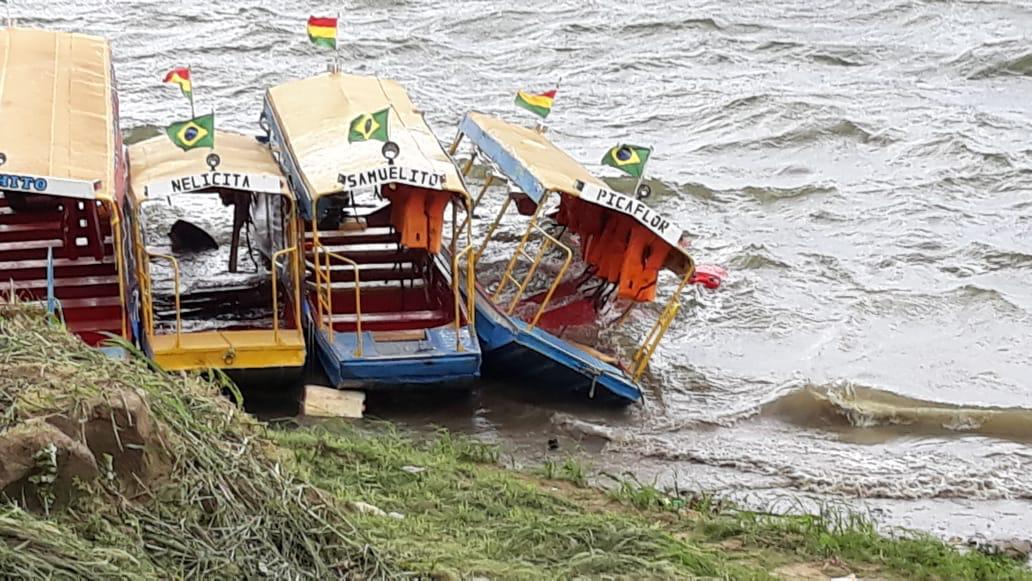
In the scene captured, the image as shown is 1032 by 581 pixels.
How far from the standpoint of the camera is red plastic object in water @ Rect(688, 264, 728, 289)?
16156 millimetres

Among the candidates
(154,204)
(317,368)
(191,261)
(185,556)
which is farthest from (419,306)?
(185,556)

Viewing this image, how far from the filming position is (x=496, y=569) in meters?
6.50

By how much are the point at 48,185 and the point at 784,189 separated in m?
12.6

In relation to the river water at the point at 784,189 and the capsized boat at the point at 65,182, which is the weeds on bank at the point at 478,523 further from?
the river water at the point at 784,189

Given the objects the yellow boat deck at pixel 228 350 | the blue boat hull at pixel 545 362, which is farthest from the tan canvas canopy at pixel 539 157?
the yellow boat deck at pixel 228 350

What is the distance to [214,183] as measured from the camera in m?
11.4

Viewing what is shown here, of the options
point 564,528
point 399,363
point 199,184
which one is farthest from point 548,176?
point 564,528

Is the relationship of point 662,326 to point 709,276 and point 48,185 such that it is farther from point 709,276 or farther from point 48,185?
point 48,185

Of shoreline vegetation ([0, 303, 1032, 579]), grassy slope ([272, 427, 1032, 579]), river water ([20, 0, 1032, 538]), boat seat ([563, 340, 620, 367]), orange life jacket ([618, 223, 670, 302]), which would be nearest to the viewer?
shoreline vegetation ([0, 303, 1032, 579])

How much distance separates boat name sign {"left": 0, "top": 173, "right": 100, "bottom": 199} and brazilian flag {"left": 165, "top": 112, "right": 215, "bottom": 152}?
45.1 inches

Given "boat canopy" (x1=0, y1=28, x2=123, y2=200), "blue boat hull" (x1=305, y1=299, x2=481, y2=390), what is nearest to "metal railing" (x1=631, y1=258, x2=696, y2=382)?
"blue boat hull" (x1=305, y1=299, x2=481, y2=390)

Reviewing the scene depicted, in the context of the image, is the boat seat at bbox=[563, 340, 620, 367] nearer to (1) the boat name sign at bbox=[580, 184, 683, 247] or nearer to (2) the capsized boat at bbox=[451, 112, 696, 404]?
(2) the capsized boat at bbox=[451, 112, 696, 404]

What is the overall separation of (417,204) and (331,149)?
38.4 inches

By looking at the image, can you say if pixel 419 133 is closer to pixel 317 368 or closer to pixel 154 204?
pixel 317 368
